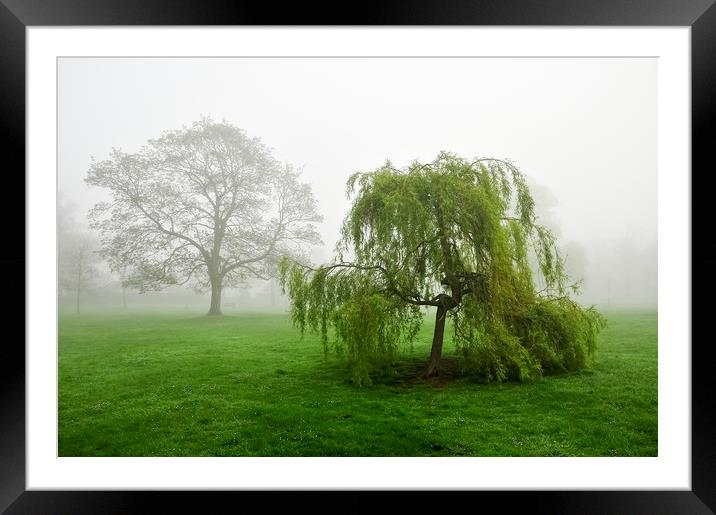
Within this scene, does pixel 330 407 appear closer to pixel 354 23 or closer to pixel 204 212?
pixel 204 212

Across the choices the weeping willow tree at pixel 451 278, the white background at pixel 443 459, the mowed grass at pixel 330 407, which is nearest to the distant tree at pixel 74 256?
the mowed grass at pixel 330 407

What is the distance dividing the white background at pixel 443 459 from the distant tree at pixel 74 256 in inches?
39.8

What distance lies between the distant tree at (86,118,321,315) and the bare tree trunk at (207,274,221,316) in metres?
0.01

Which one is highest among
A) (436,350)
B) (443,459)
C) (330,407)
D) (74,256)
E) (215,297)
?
(74,256)

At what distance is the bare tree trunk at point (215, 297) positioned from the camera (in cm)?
484

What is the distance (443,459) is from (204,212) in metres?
3.96

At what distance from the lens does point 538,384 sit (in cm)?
382

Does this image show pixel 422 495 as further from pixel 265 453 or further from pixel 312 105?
pixel 312 105

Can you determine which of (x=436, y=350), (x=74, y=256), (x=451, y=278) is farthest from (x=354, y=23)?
(x=74, y=256)

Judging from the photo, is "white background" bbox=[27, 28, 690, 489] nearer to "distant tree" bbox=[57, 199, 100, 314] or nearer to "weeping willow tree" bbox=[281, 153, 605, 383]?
"weeping willow tree" bbox=[281, 153, 605, 383]

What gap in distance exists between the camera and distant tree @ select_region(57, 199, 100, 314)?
4.37 metres

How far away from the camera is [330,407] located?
378 cm
